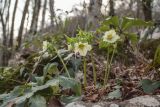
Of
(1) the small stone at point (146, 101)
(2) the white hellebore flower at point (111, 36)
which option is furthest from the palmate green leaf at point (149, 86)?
(2) the white hellebore flower at point (111, 36)

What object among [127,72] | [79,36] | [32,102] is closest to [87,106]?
[32,102]

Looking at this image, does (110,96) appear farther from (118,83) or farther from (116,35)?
(116,35)

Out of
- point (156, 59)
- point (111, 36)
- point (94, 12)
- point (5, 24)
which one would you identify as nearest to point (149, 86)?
point (156, 59)

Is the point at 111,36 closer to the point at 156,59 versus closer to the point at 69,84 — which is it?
the point at 156,59

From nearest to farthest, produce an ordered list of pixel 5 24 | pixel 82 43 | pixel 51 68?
pixel 82 43
pixel 51 68
pixel 5 24

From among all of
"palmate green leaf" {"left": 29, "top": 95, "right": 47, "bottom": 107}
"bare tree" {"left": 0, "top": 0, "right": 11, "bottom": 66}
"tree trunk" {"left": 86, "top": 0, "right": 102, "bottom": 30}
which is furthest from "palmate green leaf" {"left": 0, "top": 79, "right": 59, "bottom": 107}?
"bare tree" {"left": 0, "top": 0, "right": 11, "bottom": 66}

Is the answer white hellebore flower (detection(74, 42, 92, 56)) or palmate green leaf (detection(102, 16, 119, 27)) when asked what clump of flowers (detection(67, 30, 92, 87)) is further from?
palmate green leaf (detection(102, 16, 119, 27))
